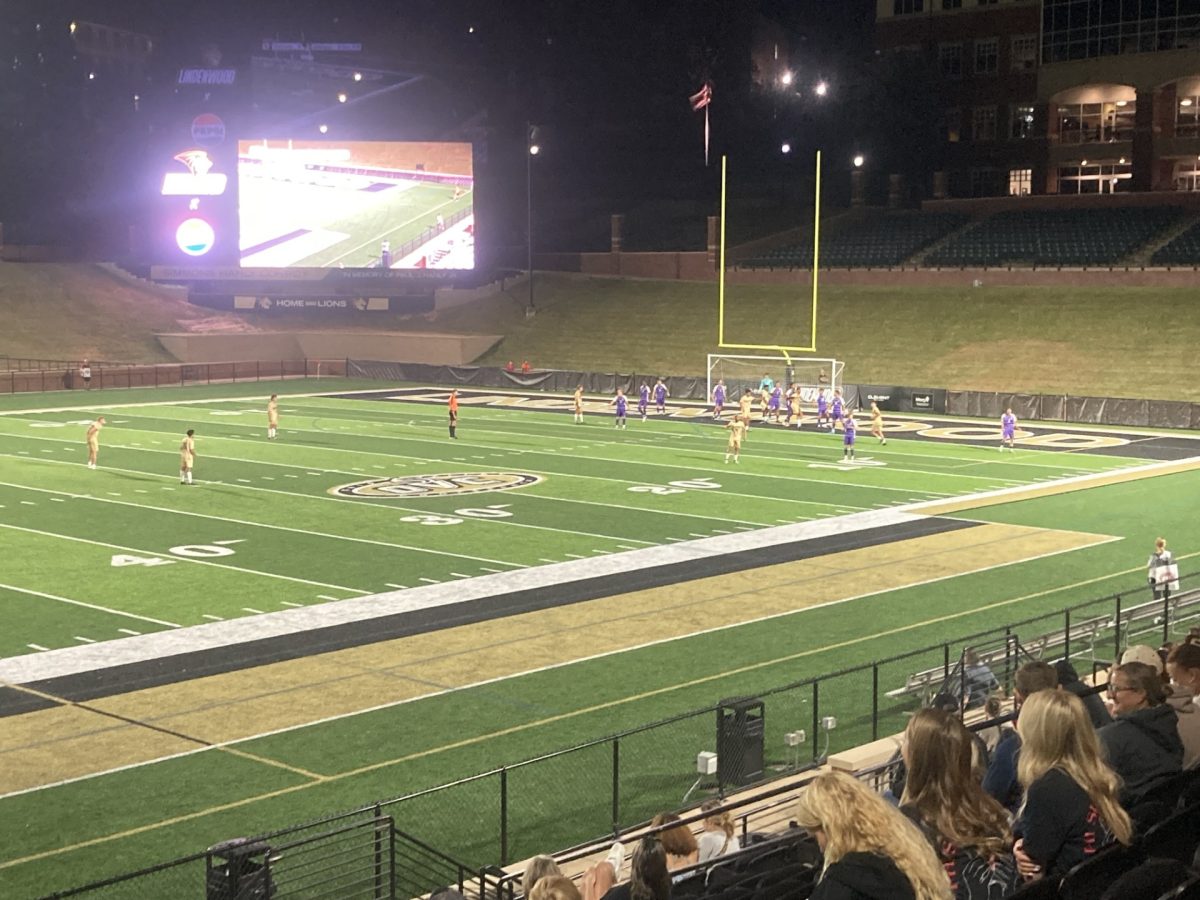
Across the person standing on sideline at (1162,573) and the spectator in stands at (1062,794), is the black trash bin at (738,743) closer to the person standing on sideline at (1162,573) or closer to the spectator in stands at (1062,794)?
the spectator in stands at (1062,794)

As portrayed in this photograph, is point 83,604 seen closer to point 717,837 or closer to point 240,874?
point 240,874

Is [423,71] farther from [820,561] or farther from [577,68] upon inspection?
[820,561]

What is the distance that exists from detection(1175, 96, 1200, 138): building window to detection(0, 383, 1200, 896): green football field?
26.3 meters

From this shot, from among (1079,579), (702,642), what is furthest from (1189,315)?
(702,642)

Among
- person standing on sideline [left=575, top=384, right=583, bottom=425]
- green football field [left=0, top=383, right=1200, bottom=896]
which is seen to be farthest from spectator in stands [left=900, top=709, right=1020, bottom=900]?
person standing on sideline [left=575, top=384, right=583, bottom=425]

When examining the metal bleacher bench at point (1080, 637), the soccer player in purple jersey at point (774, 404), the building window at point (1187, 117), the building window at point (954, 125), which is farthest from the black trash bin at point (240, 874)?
the building window at point (954, 125)

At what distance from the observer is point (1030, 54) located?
67.4 meters

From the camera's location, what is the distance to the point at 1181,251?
5372cm

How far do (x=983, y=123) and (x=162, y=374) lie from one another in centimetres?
3879

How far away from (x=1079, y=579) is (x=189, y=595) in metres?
12.5

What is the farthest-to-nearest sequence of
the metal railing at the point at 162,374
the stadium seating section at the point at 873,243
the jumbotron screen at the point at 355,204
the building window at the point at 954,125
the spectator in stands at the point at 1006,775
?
the building window at the point at 954,125, the stadium seating section at the point at 873,243, the jumbotron screen at the point at 355,204, the metal railing at the point at 162,374, the spectator in stands at the point at 1006,775

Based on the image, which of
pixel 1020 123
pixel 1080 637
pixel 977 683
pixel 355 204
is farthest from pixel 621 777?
pixel 1020 123

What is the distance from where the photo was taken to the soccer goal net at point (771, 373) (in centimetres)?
5125

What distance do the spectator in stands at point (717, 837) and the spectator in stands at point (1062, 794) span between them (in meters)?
2.29
